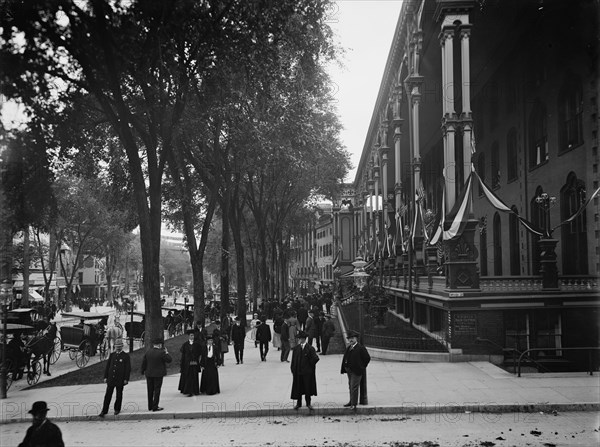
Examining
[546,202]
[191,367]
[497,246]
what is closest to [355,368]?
[191,367]

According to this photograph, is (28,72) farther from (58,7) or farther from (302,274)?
(302,274)

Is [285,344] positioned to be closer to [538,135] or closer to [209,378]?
[209,378]

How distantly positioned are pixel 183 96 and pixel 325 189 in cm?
3369

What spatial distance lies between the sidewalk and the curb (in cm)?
2

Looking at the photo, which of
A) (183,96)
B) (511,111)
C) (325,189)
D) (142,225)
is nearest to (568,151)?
(511,111)

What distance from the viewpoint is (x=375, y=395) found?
13.5 metres

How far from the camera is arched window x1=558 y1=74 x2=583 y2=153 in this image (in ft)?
72.4

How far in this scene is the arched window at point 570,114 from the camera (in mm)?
22078

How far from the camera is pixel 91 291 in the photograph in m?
99.2

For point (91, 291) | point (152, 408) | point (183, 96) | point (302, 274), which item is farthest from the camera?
point (302, 274)

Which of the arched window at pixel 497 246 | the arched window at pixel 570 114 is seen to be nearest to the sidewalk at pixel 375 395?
the arched window at pixel 570 114

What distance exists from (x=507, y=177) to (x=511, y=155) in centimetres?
114

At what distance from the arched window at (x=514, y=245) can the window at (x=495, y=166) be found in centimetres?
267

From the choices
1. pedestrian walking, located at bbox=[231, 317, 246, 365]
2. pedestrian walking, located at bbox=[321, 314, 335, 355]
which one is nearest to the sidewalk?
pedestrian walking, located at bbox=[231, 317, 246, 365]
